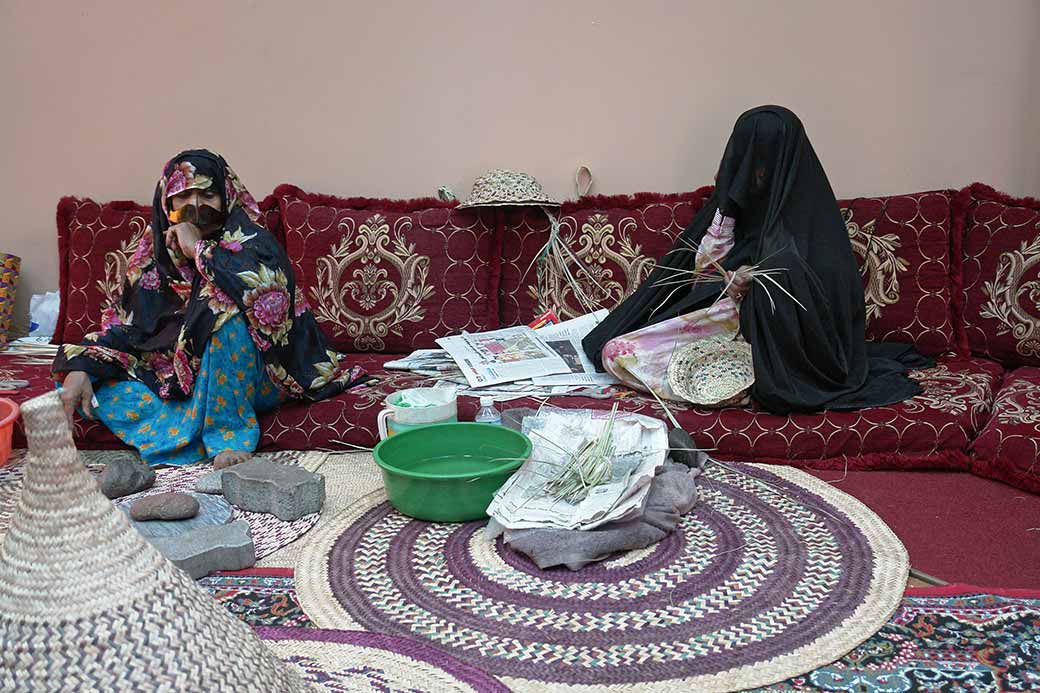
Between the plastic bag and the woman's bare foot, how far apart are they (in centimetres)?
168

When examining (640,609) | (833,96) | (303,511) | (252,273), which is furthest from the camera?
(833,96)

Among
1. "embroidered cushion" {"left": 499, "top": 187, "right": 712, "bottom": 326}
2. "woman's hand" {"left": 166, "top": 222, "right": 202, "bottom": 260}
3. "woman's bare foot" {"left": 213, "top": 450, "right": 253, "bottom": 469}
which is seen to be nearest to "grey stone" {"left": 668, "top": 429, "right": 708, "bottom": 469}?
"embroidered cushion" {"left": 499, "top": 187, "right": 712, "bottom": 326}

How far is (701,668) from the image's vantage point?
1.40 m

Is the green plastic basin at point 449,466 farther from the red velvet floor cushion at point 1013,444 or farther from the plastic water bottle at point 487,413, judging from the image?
the red velvet floor cushion at point 1013,444

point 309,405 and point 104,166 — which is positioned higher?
point 104,166

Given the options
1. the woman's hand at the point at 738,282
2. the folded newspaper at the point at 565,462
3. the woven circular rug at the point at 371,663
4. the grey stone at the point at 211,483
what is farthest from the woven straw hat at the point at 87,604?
the woman's hand at the point at 738,282

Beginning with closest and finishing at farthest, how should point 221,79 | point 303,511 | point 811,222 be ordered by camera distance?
point 303,511, point 811,222, point 221,79

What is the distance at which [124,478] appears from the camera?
2.22 metres

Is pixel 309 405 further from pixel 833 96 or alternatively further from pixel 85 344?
pixel 833 96

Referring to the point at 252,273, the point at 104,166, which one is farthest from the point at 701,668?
the point at 104,166

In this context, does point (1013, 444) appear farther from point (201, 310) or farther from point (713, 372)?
point (201, 310)

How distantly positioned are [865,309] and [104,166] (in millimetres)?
3318

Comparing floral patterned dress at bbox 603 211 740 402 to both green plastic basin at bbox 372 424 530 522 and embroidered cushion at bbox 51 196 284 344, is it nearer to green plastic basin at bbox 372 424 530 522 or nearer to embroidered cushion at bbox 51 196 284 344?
green plastic basin at bbox 372 424 530 522

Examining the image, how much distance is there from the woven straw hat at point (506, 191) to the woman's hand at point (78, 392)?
146 cm
